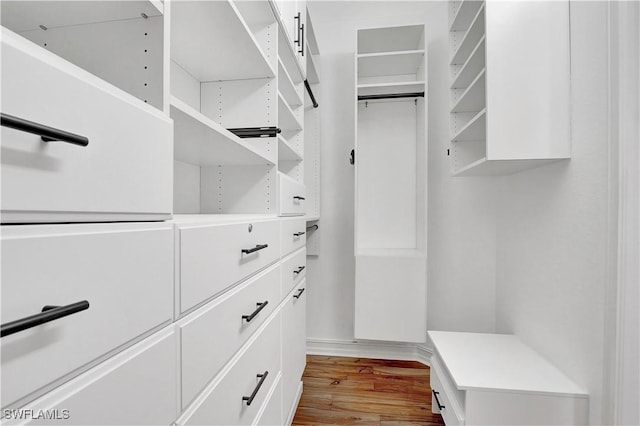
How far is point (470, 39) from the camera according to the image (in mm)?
1645

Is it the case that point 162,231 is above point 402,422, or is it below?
above

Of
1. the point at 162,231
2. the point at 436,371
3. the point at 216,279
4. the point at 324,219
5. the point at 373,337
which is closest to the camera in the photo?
the point at 162,231

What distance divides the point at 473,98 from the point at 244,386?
1.70m

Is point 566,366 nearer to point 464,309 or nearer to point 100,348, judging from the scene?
point 464,309

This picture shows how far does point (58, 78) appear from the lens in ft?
1.18

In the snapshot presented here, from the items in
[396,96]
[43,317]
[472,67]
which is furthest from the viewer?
[396,96]

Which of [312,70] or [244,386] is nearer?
[244,386]

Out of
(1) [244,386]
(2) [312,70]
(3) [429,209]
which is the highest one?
(2) [312,70]

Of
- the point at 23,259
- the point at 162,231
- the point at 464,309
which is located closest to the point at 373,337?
the point at 464,309

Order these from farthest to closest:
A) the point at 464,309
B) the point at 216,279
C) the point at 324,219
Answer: the point at 324,219, the point at 464,309, the point at 216,279

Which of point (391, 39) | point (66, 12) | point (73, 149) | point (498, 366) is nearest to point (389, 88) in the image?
point (391, 39)

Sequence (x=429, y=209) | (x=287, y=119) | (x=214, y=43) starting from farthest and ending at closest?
(x=429, y=209)
(x=287, y=119)
(x=214, y=43)

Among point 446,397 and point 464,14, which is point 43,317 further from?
point 464,14

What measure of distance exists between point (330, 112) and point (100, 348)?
2.28m
